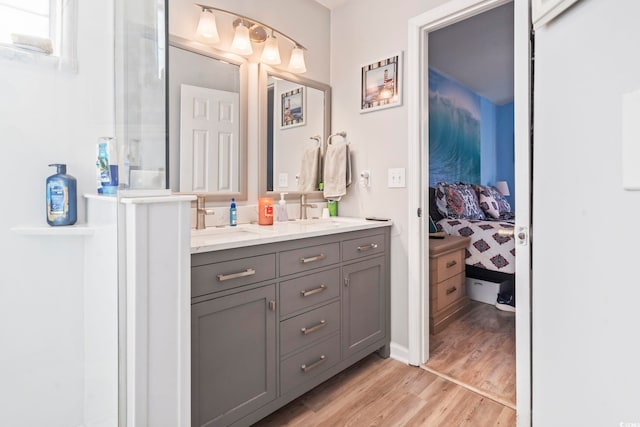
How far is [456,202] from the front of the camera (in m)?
3.69

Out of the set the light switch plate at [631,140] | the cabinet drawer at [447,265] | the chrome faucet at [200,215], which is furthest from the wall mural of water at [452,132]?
the light switch plate at [631,140]

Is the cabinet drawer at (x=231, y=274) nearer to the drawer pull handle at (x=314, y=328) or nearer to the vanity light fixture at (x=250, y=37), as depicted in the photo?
the drawer pull handle at (x=314, y=328)

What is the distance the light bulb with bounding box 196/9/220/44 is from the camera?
1.82m

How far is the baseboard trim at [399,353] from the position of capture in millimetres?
2152

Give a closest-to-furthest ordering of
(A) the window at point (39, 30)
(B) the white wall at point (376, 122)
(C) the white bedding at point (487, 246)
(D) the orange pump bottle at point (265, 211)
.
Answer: (A) the window at point (39, 30)
(D) the orange pump bottle at point (265, 211)
(B) the white wall at point (376, 122)
(C) the white bedding at point (487, 246)

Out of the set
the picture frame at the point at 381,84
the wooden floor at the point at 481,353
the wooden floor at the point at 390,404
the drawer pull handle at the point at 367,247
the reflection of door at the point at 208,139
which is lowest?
the wooden floor at the point at 390,404

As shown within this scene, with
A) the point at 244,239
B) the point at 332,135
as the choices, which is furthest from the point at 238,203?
the point at 332,135

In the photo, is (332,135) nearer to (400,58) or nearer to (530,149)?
(400,58)

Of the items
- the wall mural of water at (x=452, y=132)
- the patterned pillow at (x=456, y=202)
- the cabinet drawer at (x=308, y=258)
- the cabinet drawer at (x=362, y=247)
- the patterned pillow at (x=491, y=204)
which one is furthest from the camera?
the patterned pillow at (x=491, y=204)

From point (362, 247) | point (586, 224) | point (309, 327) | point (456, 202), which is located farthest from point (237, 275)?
point (456, 202)

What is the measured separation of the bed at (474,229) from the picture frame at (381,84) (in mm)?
Answer: 1372

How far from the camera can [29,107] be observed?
3.98ft

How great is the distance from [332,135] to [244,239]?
1.39 meters

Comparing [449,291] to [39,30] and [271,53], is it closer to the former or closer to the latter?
[271,53]
